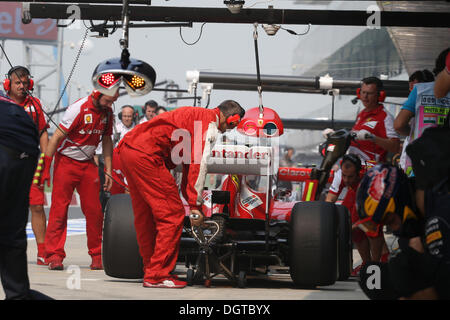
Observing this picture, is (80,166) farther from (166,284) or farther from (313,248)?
(313,248)

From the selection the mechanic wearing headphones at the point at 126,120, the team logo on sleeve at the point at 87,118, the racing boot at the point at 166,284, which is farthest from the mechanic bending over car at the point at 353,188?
the mechanic wearing headphones at the point at 126,120

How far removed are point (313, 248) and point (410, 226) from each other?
253 centimetres

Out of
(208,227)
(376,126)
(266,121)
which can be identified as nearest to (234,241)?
(208,227)

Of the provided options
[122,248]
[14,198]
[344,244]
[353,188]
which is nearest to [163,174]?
[122,248]

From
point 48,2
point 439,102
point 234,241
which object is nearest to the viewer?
point 439,102

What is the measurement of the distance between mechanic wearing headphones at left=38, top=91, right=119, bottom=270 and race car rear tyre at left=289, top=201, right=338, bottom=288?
260cm

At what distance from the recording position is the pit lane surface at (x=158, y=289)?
5.80m

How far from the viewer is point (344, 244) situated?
694 centimetres

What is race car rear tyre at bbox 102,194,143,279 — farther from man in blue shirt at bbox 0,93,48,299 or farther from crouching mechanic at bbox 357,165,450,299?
crouching mechanic at bbox 357,165,450,299

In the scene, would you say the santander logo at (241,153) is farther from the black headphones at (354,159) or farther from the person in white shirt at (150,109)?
the person in white shirt at (150,109)

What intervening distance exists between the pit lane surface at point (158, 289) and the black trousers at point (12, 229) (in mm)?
1018

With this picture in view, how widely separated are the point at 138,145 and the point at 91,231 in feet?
7.54

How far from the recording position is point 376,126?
26.1 feet
